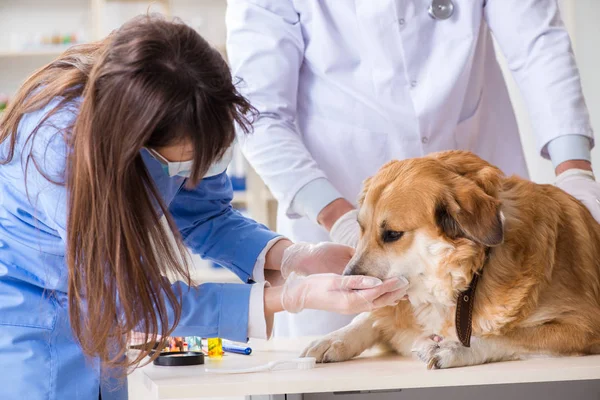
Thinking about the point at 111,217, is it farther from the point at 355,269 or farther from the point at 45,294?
the point at 355,269

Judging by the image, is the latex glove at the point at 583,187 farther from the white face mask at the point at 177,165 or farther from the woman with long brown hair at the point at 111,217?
the white face mask at the point at 177,165

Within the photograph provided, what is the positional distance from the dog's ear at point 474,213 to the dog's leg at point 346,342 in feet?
0.89

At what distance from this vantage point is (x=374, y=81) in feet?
6.37

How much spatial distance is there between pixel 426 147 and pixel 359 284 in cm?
73

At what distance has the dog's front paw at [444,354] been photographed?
1197mm

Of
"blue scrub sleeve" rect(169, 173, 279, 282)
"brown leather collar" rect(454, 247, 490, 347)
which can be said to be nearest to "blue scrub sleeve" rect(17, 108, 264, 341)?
"blue scrub sleeve" rect(169, 173, 279, 282)

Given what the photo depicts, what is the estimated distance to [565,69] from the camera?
187 cm

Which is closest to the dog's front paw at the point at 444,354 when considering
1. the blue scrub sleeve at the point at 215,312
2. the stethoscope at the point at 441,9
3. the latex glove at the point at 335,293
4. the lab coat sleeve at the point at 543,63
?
the latex glove at the point at 335,293

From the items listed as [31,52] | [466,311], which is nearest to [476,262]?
[466,311]

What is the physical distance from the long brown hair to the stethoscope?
888 millimetres

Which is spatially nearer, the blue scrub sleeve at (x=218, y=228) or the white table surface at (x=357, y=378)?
the white table surface at (x=357, y=378)

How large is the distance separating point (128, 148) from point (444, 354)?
0.61 metres

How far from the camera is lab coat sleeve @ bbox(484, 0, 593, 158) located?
183 centimetres

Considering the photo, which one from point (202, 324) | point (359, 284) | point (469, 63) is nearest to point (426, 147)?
point (469, 63)
